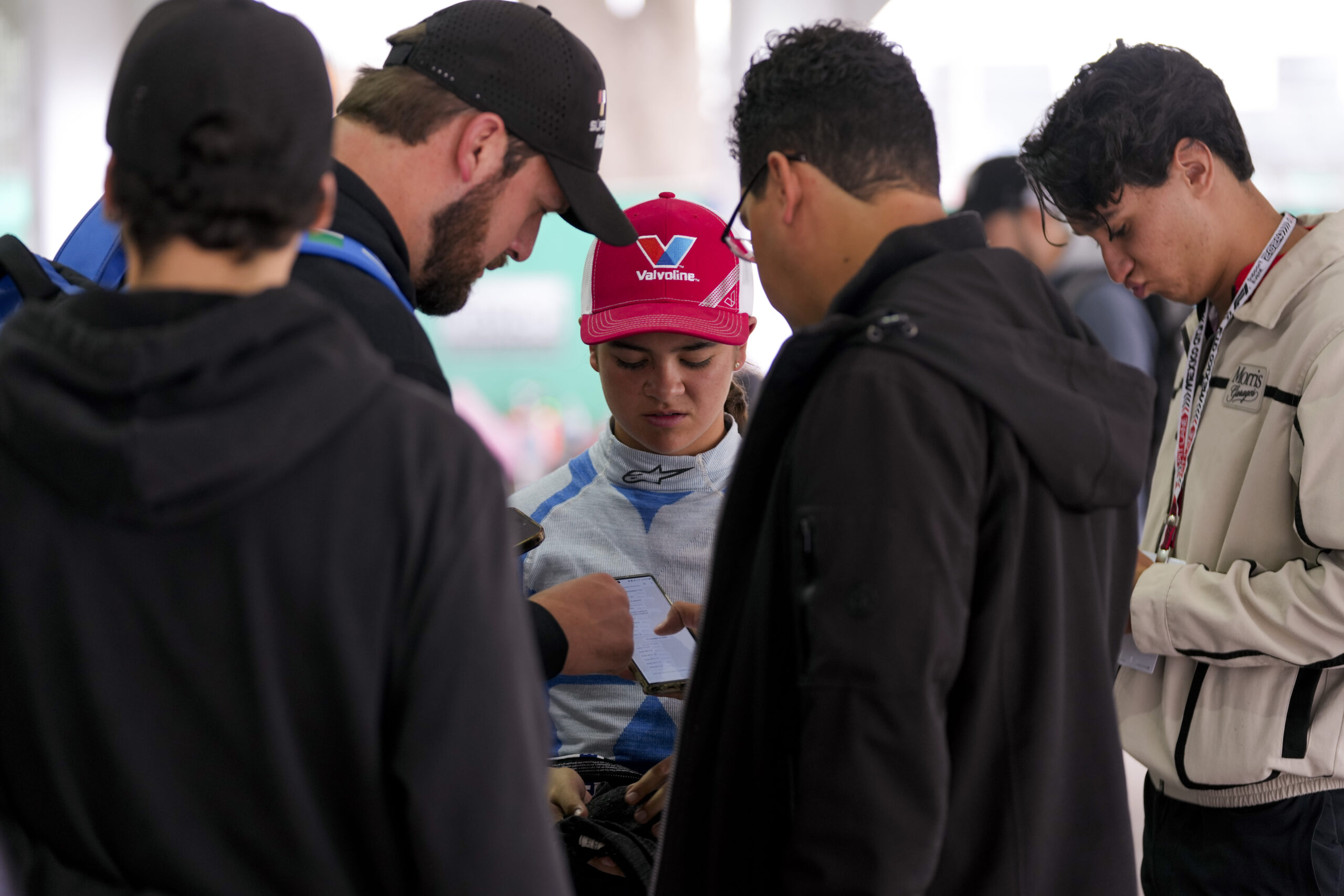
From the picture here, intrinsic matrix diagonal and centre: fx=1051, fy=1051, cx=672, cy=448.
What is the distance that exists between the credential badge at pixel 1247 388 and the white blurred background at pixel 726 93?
2.73 m

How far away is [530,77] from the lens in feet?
4.82

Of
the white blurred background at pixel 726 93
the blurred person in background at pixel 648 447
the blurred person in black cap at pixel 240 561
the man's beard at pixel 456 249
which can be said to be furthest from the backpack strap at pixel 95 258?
the white blurred background at pixel 726 93

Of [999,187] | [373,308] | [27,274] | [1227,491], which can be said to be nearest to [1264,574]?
[1227,491]

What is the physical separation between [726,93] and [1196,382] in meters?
3.04

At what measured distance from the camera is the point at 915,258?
120cm

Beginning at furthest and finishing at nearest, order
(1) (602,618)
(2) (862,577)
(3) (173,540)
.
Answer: (1) (602,618) < (2) (862,577) < (3) (173,540)

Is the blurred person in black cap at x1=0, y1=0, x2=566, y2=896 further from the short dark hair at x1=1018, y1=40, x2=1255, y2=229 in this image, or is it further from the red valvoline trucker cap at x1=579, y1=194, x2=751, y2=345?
the short dark hair at x1=1018, y1=40, x2=1255, y2=229

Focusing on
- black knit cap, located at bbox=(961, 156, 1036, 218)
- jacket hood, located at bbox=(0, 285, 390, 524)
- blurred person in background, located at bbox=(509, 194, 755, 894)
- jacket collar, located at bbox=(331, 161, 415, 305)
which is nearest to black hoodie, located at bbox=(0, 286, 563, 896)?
jacket hood, located at bbox=(0, 285, 390, 524)

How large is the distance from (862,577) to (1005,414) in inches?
9.0

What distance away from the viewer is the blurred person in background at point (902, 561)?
105 cm

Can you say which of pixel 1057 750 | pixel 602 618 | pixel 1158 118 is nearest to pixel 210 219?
pixel 602 618

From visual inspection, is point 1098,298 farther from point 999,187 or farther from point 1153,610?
point 1153,610

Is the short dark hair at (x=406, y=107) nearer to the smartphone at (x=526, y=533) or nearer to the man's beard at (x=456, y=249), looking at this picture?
the man's beard at (x=456, y=249)

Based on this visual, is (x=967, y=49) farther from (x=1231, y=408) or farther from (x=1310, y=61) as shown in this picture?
(x=1231, y=408)
